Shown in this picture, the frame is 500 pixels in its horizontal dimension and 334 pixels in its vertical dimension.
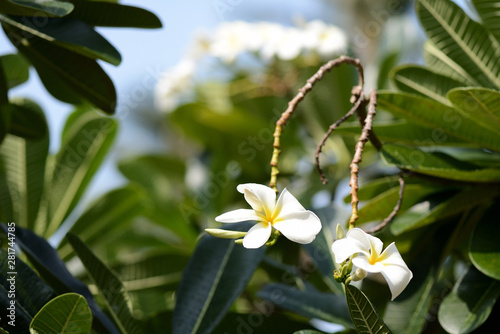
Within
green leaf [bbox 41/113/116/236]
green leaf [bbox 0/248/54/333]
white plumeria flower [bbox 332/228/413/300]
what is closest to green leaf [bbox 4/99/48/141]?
green leaf [bbox 41/113/116/236]

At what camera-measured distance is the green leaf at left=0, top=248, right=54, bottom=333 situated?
66cm

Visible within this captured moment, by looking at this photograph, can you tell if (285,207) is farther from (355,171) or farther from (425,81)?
(425,81)

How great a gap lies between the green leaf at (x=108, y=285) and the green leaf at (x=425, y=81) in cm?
55

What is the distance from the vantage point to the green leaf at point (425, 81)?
93 centimetres

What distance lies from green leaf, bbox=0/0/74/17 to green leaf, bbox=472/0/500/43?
62 cm

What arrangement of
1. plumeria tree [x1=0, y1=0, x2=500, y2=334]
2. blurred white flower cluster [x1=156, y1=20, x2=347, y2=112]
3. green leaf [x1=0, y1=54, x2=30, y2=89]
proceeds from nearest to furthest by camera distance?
plumeria tree [x1=0, y1=0, x2=500, y2=334]
green leaf [x1=0, y1=54, x2=30, y2=89]
blurred white flower cluster [x1=156, y1=20, x2=347, y2=112]

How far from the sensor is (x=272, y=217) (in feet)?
1.80

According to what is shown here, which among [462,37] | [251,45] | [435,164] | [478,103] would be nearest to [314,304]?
[435,164]

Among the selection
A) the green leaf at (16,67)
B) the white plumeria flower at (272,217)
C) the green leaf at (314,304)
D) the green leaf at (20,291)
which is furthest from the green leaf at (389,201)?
the green leaf at (16,67)

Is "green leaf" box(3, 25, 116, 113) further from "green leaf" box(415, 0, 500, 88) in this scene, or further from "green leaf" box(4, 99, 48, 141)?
"green leaf" box(415, 0, 500, 88)

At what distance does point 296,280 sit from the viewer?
109 cm

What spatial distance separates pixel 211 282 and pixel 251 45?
3.81 feet

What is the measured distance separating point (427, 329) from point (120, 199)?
76 centimetres

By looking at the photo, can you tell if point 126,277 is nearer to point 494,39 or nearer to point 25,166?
point 25,166
